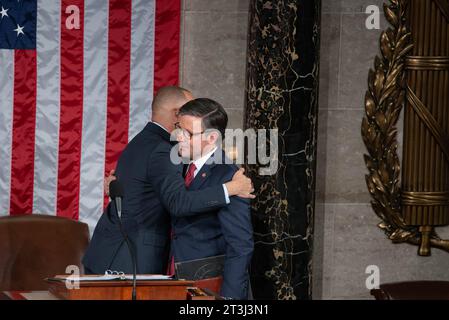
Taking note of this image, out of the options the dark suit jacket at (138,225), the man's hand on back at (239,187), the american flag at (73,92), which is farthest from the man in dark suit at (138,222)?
the american flag at (73,92)

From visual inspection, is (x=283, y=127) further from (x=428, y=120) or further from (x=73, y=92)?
(x=73, y=92)

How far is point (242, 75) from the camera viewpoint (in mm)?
6789

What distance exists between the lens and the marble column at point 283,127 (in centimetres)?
625

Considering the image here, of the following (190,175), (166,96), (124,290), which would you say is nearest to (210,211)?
(190,175)

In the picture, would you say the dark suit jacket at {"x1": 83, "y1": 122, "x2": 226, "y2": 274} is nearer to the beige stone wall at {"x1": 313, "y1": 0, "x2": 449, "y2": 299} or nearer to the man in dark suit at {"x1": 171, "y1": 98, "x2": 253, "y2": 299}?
the man in dark suit at {"x1": 171, "y1": 98, "x2": 253, "y2": 299}

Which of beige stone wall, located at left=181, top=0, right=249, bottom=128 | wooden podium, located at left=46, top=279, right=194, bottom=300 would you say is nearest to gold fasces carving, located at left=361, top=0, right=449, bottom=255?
beige stone wall, located at left=181, top=0, right=249, bottom=128

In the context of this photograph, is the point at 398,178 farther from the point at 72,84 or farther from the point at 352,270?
the point at 72,84

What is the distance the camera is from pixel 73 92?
21.5ft

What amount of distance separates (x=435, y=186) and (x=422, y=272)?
697 mm

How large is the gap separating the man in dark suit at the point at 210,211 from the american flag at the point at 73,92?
→ 6.76ft

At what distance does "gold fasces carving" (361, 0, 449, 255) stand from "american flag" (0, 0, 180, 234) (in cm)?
159

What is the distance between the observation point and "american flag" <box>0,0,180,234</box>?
649 cm

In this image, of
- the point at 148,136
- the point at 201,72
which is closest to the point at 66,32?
the point at 201,72
